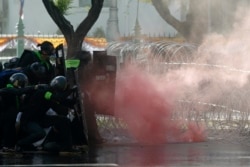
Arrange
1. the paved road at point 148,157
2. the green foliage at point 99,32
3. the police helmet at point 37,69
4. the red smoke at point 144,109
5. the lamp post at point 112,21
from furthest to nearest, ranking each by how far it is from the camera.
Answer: the lamp post at point 112,21
the green foliage at point 99,32
the red smoke at point 144,109
the police helmet at point 37,69
the paved road at point 148,157

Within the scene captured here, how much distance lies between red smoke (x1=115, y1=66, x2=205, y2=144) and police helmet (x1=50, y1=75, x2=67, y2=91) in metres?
2.04

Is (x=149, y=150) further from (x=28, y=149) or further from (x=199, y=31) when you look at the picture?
(x=199, y=31)

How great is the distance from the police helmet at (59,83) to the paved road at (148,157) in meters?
A: 1.10

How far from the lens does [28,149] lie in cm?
1177

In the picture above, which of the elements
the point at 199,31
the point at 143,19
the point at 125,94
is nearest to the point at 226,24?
the point at 199,31

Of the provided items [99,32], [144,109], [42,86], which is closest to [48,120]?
[42,86]

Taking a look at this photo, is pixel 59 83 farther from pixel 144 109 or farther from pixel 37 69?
pixel 144 109

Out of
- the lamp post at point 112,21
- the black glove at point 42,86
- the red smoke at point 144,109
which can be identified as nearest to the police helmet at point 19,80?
the black glove at point 42,86

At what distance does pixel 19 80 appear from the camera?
11.5 meters

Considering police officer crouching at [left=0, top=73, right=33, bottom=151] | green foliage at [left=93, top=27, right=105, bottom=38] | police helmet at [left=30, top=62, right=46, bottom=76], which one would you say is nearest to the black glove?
police officer crouching at [left=0, top=73, right=33, bottom=151]

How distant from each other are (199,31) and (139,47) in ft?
22.5

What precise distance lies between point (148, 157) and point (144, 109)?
78.0 inches

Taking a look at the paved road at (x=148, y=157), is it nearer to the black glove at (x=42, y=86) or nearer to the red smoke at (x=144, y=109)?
the red smoke at (x=144, y=109)

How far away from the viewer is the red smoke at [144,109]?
13289 mm
